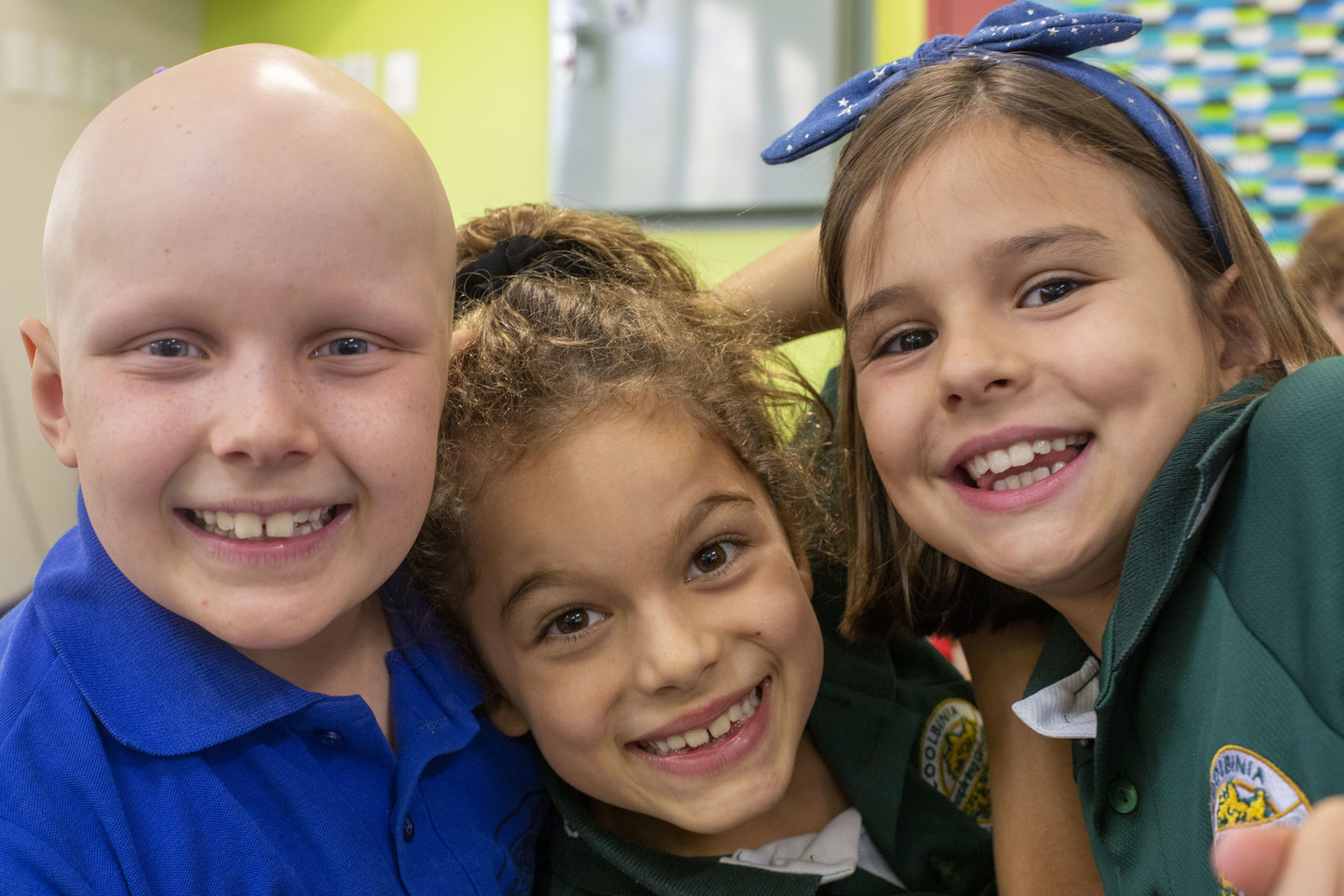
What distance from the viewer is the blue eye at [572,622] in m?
0.90

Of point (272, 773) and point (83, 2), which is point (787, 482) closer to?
point (272, 773)

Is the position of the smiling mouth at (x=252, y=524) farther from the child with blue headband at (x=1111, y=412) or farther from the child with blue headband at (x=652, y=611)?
the child with blue headband at (x=1111, y=412)

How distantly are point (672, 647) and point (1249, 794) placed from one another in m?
0.39

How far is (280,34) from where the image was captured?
9.16ft

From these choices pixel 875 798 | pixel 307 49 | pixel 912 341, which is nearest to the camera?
pixel 912 341

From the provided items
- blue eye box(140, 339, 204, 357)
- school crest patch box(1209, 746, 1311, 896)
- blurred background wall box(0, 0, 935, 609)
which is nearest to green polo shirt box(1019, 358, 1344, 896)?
school crest patch box(1209, 746, 1311, 896)

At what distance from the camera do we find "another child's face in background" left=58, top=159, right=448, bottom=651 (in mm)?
662

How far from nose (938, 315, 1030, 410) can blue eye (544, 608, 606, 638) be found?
1.05 feet

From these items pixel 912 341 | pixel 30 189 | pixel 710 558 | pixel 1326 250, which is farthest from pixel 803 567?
pixel 30 189

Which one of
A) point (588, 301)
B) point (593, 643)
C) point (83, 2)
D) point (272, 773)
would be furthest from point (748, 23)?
point (272, 773)

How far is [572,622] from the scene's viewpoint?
90 centimetres

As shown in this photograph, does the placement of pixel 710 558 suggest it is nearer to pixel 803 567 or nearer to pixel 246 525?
pixel 803 567

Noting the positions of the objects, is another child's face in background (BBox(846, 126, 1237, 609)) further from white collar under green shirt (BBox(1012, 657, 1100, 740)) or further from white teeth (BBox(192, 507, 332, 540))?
white teeth (BBox(192, 507, 332, 540))

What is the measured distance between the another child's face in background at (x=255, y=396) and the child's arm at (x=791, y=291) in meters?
0.59
